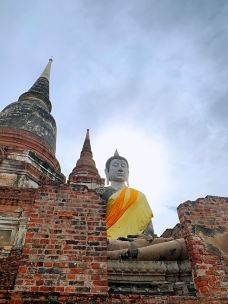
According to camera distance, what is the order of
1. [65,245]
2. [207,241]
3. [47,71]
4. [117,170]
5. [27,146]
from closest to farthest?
[65,245] < [207,241] < [117,170] < [27,146] < [47,71]

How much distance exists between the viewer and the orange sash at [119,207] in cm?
692

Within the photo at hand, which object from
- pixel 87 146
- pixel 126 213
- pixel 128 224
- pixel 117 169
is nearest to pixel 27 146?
pixel 87 146

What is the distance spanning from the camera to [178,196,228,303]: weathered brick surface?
3.84 metres

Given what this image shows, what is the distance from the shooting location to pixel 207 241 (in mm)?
4332

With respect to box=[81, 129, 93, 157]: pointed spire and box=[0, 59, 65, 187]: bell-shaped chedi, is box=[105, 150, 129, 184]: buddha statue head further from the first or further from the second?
box=[81, 129, 93, 157]: pointed spire

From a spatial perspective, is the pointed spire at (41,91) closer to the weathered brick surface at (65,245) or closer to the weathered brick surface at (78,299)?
the weathered brick surface at (65,245)

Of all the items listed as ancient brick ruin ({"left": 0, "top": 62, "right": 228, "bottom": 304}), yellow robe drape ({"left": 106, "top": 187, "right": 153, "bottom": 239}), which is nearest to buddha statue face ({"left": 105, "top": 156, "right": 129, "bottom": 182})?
yellow robe drape ({"left": 106, "top": 187, "right": 153, "bottom": 239})

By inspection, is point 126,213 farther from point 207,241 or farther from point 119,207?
point 207,241

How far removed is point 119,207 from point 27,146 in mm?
7671

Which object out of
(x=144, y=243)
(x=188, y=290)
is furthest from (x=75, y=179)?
(x=188, y=290)

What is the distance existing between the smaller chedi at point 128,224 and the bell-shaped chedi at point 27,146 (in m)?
4.51

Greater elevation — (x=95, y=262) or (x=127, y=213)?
(x=127, y=213)

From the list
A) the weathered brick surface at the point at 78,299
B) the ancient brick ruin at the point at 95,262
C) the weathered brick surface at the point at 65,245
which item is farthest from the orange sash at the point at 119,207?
the weathered brick surface at the point at 78,299

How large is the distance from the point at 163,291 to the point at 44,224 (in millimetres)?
1726
